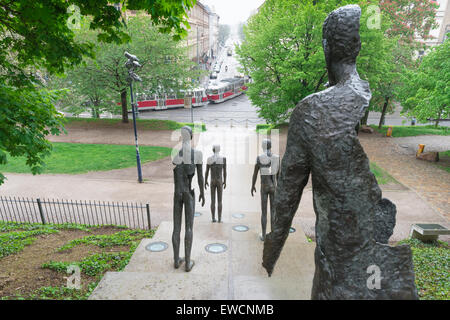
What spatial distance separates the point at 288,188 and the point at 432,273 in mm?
6114

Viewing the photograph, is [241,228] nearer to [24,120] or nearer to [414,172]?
[24,120]

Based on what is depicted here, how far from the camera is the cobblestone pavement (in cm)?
1280

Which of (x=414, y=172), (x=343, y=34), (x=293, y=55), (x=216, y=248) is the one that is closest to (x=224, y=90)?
(x=293, y=55)

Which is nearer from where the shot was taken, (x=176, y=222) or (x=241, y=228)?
(x=176, y=222)

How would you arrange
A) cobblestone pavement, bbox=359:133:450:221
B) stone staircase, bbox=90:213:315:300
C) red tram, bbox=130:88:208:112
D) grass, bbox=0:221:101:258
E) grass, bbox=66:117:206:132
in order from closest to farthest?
stone staircase, bbox=90:213:315:300, grass, bbox=0:221:101:258, cobblestone pavement, bbox=359:133:450:221, grass, bbox=66:117:206:132, red tram, bbox=130:88:208:112

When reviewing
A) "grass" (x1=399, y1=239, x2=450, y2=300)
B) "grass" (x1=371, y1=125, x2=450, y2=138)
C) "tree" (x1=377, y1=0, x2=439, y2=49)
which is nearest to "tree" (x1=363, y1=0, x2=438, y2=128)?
"tree" (x1=377, y1=0, x2=439, y2=49)

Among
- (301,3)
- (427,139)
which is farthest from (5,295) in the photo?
(427,139)

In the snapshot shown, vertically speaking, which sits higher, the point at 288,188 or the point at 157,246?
the point at 288,188

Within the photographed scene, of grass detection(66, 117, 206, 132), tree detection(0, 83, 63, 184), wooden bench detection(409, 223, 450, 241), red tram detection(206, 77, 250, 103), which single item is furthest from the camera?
red tram detection(206, 77, 250, 103)

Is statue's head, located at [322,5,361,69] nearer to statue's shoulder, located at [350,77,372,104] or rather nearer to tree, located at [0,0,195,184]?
statue's shoulder, located at [350,77,372,104]

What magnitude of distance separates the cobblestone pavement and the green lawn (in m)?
13.6

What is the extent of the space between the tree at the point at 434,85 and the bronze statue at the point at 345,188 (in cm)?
1574

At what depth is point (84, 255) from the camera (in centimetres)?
739

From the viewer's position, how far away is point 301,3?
1744cm
